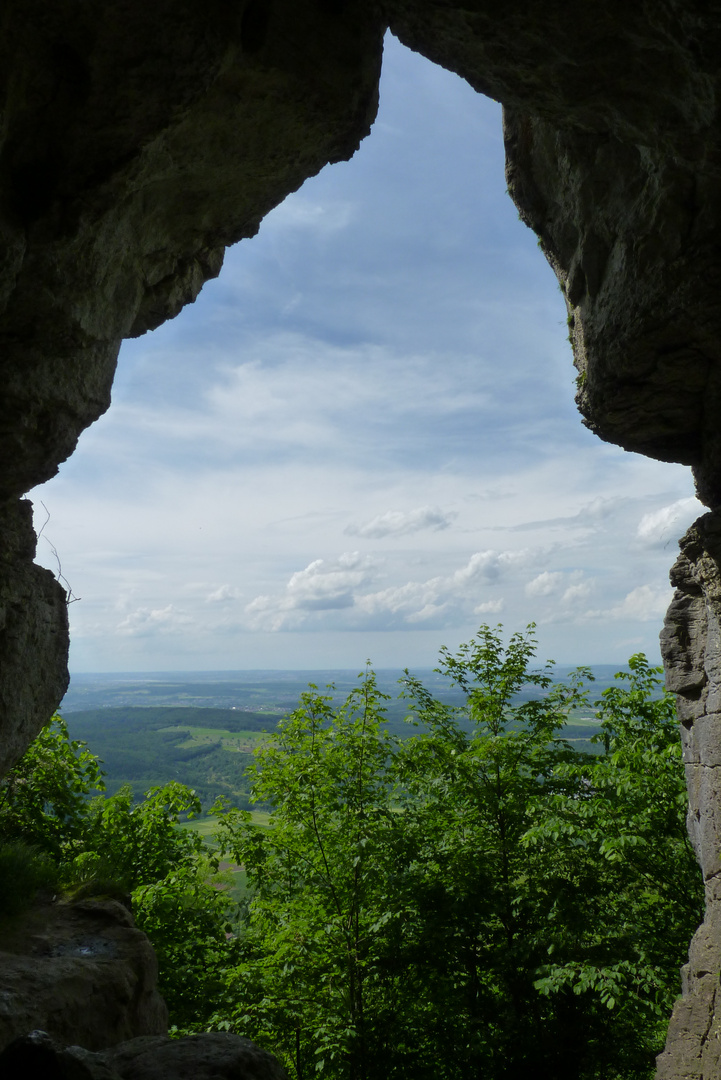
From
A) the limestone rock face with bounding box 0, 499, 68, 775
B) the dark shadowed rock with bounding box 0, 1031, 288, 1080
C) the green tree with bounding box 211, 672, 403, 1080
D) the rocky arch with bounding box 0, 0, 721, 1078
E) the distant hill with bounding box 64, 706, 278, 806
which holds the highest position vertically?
the rocky arch with bounding box 0, 0, 721, 1078

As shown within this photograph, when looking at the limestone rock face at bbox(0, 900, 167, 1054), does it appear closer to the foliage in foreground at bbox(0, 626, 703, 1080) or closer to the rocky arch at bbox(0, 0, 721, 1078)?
the foliage in foreground at bbox(0, 626, 703, 1080)

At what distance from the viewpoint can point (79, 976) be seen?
19.6 ft

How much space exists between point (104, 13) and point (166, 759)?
96233 millimetres

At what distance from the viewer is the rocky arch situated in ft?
17.8

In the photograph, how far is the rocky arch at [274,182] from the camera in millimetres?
5430

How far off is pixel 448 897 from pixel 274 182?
10602mm

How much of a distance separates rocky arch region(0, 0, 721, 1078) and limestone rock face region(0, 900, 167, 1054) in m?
2.00

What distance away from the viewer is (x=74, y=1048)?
161 inches

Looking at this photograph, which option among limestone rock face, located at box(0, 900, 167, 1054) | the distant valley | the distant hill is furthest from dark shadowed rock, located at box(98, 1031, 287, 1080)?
the distant hill

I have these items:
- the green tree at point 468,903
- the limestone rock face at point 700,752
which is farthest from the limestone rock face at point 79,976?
the limestone rock face at point 700,752

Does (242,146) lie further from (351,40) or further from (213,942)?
(213,942)

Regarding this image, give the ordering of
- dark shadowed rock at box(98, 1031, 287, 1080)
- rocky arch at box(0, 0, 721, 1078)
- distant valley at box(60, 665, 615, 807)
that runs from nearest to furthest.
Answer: dark shadowed rock at box(98, 1031, 287, 1080) → rocky arch at box(0, 0, 721, 1078) → distant valley at box(60, 665, 615, 807)

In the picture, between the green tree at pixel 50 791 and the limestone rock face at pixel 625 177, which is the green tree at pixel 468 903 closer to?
Result: the green tree at pixel 50 791

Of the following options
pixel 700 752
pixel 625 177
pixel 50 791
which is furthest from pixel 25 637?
pixel 50 791
